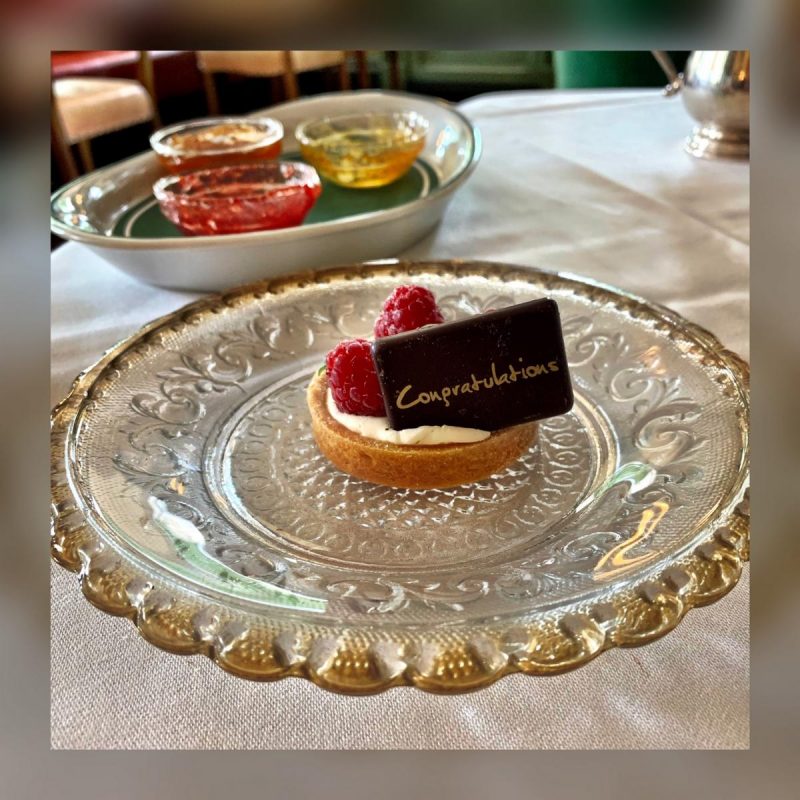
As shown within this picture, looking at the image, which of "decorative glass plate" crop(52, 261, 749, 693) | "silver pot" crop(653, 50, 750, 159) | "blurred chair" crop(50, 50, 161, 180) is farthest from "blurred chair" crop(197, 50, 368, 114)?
"decorative glass plate" crop(52, 261, 749, 693)

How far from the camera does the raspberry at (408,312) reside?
69cm

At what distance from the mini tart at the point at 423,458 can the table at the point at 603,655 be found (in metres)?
0.17

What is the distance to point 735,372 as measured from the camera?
66 centimetres

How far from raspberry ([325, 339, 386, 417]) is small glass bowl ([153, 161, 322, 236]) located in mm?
345

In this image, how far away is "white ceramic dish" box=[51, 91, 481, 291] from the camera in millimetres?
877

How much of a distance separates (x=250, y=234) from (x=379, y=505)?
1.19 ft

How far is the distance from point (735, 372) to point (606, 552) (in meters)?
0.22

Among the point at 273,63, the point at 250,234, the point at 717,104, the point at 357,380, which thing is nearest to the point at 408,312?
the point at 357,380

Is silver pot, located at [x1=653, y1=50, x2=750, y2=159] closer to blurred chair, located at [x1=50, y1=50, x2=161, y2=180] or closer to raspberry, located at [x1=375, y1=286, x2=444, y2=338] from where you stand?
raspberry, located at [x1=375, y1=286, x2=444, y2=338]

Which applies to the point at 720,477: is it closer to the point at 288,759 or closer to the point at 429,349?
the point at 429,349

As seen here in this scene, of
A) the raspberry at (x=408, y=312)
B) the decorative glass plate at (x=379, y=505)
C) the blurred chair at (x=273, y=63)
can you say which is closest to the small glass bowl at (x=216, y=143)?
the decorative glass plate at (x=379, y=505)

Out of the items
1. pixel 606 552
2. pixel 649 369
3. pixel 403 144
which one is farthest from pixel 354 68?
pixel 606 552

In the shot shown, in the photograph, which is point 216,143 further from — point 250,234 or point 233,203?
point 250,234
